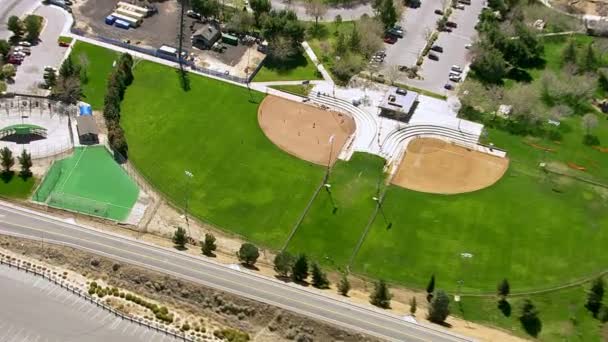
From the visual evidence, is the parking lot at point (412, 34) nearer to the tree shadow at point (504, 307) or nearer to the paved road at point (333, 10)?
the paved road at point (333, 10)

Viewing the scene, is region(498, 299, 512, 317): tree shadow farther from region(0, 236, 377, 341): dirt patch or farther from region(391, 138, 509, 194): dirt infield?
region(391, 138, 509, 194): dirt infield

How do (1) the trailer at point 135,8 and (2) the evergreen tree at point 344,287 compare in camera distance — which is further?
(1) the trailer at point 135,8

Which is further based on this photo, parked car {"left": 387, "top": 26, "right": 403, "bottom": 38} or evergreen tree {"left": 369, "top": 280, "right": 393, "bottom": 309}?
parked car {"left": 387, "top": 26, "right": 403, "bottom": 38}

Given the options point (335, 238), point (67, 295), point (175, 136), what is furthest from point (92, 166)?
point (335, 238)

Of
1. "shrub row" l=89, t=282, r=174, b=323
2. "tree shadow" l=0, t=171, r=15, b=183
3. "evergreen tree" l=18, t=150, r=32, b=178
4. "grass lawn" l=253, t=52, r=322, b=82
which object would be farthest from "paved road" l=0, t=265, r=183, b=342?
"grass lawn" l=253, t=52, r=322, b=82

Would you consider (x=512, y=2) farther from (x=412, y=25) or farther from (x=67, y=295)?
(x=67, y=295)

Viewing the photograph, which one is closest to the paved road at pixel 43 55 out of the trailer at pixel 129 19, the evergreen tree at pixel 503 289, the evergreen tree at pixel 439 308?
the trailer at pixel 129 19
